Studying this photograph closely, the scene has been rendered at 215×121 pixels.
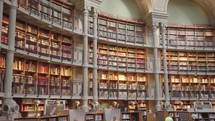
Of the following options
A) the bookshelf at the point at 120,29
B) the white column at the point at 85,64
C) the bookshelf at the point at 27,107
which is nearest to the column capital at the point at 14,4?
the bookshelf at the point at 27,107

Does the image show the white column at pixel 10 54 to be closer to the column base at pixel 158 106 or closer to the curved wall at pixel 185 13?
the column base at pixel 158 106

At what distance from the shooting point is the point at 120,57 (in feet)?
42.9

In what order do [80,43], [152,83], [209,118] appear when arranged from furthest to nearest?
[152,83] < [80,43] < [209,118]

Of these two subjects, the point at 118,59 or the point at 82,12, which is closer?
the point at 82,12

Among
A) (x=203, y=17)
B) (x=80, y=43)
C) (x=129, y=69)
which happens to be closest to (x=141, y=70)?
(x=129, y=69)

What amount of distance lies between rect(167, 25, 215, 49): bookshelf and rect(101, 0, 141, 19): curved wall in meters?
2.09

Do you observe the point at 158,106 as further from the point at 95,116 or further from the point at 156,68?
the point at 95,116

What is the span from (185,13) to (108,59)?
19.5 feet

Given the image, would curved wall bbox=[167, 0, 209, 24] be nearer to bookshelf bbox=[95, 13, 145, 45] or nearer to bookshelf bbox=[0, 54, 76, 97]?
bookshelf bbox=[95, 13, 145, 45]

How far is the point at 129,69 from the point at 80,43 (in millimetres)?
2791

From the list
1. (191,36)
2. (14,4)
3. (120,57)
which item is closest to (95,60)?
(120,57)

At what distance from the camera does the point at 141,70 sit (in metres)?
13.1

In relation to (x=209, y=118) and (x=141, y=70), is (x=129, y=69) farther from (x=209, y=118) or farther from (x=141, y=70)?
(x=209, y=118)

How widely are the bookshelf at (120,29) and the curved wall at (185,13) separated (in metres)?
2.34
